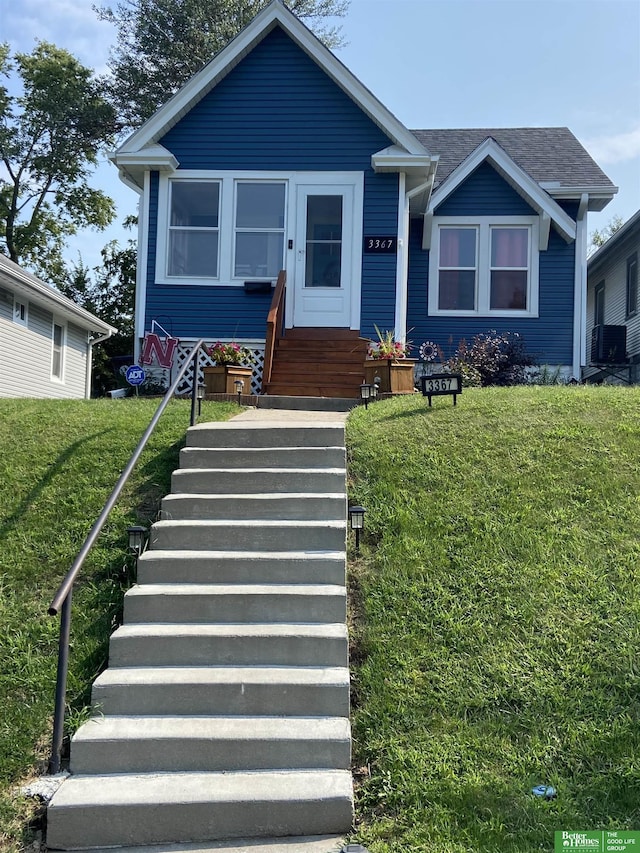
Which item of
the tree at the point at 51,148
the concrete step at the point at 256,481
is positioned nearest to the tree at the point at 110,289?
the tree at the point at 51,148

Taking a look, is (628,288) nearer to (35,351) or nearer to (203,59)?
(35,351)

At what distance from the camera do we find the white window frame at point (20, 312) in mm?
17594

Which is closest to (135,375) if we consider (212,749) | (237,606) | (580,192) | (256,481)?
(256,481)

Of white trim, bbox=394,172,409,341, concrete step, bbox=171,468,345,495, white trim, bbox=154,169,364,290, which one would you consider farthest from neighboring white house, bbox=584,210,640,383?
concrete step, bbox=171,468,345,495

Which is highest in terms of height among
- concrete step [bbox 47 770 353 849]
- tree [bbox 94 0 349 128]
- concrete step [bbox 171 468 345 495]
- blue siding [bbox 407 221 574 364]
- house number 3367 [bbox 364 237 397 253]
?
tree [bbox 94 0 349 128]

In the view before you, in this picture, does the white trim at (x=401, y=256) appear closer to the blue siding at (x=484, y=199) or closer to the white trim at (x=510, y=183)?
the white trim at (x=510, y=183)

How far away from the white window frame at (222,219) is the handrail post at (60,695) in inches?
346

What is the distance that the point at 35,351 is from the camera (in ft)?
61.7

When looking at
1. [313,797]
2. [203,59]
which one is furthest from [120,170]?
[203,59]

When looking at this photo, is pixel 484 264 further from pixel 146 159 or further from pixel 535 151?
pixel 146 159

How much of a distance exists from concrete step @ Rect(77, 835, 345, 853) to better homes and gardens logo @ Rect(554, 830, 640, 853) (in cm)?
104

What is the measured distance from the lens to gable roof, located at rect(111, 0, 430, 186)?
1172cm

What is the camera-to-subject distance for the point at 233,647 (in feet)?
14.7

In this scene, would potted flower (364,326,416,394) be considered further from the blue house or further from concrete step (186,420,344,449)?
concrete step (186,420,344,449)
